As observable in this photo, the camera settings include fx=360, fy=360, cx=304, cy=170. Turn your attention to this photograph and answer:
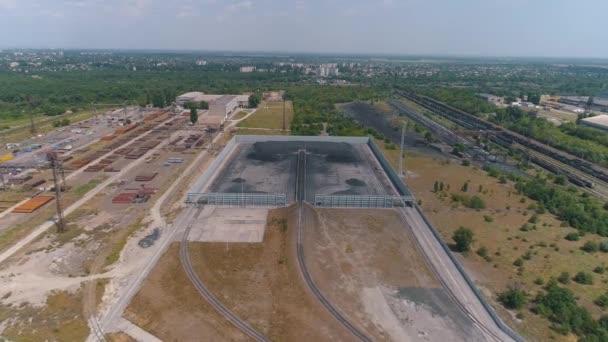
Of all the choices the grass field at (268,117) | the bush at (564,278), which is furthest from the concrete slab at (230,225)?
the grass field at (268,117)

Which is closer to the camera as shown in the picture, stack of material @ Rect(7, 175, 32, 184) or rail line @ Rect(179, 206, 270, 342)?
rail line @ Rect(179, 206, 270, 342)

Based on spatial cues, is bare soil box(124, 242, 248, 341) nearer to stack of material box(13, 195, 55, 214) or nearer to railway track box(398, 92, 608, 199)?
stack of material box(13, 195, 55, 214)

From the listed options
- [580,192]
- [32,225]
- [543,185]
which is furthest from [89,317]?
[580,192]

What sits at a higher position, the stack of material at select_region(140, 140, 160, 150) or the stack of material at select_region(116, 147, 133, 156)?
the stack of material at select_region(140, 140, 160, 150)

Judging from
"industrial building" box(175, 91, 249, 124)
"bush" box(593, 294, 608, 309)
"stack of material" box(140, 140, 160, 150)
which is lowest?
"bush" box(593, 294, 608, 309)

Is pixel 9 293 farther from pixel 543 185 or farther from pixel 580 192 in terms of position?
pixel 580 192

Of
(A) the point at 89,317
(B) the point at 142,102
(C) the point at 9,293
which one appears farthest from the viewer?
(B) the point at 142,102

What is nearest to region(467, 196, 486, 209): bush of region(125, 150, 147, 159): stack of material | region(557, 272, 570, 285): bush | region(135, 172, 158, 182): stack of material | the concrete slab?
region(557, 272, 570, 285): bush
